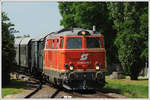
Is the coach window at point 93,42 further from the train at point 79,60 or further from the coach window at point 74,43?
the coach window at point 74,43

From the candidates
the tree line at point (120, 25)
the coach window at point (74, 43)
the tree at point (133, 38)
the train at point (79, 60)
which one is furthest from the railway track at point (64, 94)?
the tree at point (133, 38)

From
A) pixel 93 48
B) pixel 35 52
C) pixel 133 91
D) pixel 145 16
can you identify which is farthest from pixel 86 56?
pixel 145 16

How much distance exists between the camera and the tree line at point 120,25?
31.5 meters

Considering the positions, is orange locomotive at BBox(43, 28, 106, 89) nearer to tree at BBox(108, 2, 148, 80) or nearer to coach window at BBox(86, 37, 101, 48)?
coach window at BBox(86, 37, 101, 48)

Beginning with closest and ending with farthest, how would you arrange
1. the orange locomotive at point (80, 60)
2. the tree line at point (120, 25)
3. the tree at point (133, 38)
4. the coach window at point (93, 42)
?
the orange locomotive at point (80, 60) → the coach window at point (93, 42) → the tree at point (133, 38) → the tree line at point (120, 25)

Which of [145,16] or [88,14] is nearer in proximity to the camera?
[145,16]

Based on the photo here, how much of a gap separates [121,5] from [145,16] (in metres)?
3.95

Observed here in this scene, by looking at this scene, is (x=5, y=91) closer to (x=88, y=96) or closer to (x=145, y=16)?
(x=88, y=96)

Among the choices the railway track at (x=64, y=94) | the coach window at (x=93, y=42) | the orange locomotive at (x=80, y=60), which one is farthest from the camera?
the coach window at (x=93, y=42)

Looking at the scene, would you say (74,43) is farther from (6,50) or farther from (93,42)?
(6,50)

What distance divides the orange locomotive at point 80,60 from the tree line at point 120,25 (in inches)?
412

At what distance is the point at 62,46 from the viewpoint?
2042 centimetres

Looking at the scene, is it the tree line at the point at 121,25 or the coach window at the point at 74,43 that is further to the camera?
the tree line at the point at 121,25

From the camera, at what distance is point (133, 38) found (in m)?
31.2
